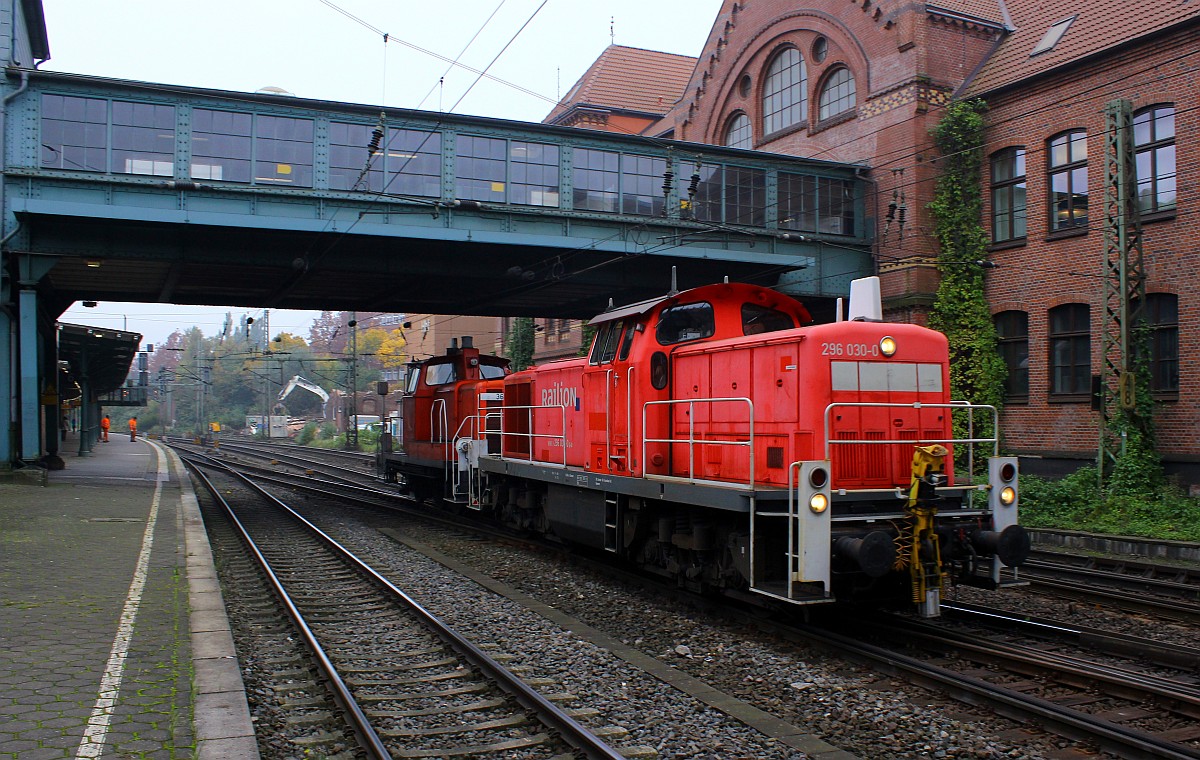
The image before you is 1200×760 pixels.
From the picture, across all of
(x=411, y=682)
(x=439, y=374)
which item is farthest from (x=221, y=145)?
(x=411, y=682)

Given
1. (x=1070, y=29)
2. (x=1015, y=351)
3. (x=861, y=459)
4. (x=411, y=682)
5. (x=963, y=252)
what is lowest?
(x=411, y=682)

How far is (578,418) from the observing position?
11.7 m

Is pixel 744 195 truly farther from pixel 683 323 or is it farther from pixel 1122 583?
pixel 1122 583

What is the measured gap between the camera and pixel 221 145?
59.0ft

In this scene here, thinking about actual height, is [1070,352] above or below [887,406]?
above

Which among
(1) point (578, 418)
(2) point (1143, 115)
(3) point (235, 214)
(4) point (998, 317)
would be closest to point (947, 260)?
(4) point (998, 317)

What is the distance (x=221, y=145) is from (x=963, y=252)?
16988mm

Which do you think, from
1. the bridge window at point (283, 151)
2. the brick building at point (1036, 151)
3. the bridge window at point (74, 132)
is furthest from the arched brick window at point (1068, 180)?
the bridge window at point (74, 132)

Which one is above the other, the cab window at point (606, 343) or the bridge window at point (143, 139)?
the bridge window at point (143, 139)

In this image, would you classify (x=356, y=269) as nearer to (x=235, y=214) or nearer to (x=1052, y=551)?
(x=235, y=214)

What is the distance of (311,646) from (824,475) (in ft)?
15.1

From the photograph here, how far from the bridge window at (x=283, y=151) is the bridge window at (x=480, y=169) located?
314 cm

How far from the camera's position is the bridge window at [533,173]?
20094 mm

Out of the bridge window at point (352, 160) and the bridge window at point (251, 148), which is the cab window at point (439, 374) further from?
the bridge window at point (251, 148)
